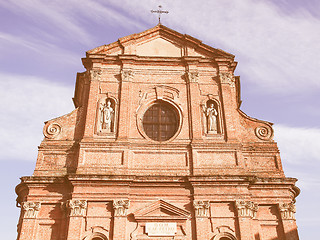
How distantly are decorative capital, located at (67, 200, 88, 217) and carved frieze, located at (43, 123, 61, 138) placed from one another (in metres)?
3.10

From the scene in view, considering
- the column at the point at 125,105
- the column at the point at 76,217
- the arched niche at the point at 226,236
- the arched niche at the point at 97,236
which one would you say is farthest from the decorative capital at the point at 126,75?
the arched niche at the point at 226,236

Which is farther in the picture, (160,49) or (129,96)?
(160,49)

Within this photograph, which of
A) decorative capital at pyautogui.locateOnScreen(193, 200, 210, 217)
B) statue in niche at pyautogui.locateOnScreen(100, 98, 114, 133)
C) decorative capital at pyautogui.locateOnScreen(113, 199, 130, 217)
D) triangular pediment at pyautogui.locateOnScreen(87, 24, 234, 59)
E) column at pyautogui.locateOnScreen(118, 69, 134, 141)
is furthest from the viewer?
triangular pediment at pyautogui.locateOnScreen(87, 24, 234, 59)

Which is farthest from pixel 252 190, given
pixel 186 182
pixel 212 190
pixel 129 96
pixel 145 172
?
pixel 129 96

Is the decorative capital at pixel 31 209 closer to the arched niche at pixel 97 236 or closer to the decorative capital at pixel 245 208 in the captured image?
the arched niche at pixel 97 236

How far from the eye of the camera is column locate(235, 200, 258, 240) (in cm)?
1136

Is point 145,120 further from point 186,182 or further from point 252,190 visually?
point 252,190

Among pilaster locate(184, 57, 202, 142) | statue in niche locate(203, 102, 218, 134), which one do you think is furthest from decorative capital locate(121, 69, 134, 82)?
statue in niche locate(203, 102, 218, 134)

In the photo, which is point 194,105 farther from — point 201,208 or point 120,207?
point 120,207

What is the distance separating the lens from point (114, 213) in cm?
1152

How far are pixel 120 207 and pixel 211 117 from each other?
204 inches

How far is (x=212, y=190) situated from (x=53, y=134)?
6.54m

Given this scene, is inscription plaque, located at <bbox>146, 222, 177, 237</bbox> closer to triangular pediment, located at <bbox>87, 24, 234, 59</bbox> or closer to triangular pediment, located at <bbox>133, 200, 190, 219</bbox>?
triangular pediment, located at <bbox>133, 200, 190, 219</bbox>

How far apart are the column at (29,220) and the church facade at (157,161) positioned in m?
0.03
